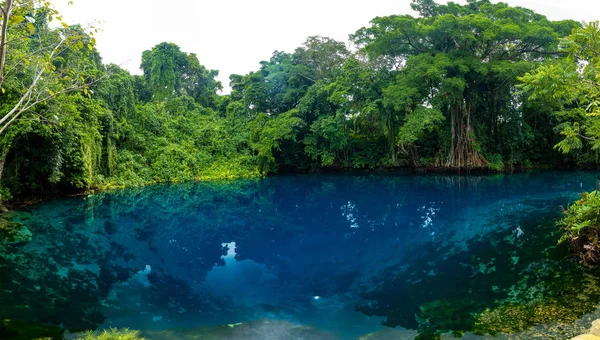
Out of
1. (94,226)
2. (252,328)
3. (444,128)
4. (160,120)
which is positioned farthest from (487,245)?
(160,120)

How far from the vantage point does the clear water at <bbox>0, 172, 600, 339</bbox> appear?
4578 mm

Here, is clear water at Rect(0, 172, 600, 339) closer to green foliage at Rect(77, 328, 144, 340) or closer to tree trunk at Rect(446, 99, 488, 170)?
green foliage at Rect(77, 328, 144, 340)

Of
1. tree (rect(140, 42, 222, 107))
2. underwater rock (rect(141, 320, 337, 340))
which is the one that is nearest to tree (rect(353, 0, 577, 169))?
tree (rect(140, 42, 222, 107))

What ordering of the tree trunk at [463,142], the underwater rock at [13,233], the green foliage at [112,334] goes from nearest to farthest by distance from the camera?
the green foliage at [112,334], the underwater rock at [13,233], the tree trunk at [463,142]

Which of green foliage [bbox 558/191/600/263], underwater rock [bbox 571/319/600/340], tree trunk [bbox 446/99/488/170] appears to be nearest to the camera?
underwater rock [bbox 571/319/600/340]

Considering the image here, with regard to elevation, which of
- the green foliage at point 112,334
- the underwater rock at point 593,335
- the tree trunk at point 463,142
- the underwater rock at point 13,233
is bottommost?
the green foliage at point 112,334

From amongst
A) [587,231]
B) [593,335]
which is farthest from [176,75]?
[593,335]

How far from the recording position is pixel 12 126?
10.1 metres

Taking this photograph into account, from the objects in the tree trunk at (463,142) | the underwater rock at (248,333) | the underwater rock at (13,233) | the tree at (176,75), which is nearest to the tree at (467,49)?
the tree trunk at (463,142)

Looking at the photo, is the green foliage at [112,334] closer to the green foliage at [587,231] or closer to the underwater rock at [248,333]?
the underwater rock at [248,333]

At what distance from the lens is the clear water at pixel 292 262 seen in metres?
4.58

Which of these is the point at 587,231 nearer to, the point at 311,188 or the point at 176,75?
the point at 311,188

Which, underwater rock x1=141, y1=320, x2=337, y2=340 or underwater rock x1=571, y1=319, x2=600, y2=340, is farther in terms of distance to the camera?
underwater rock x1=141, y1=320, x2=337, y2=340

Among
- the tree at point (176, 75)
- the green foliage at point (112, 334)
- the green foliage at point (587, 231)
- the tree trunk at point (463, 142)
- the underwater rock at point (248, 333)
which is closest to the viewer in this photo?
the green foliage at point (112, 334)
